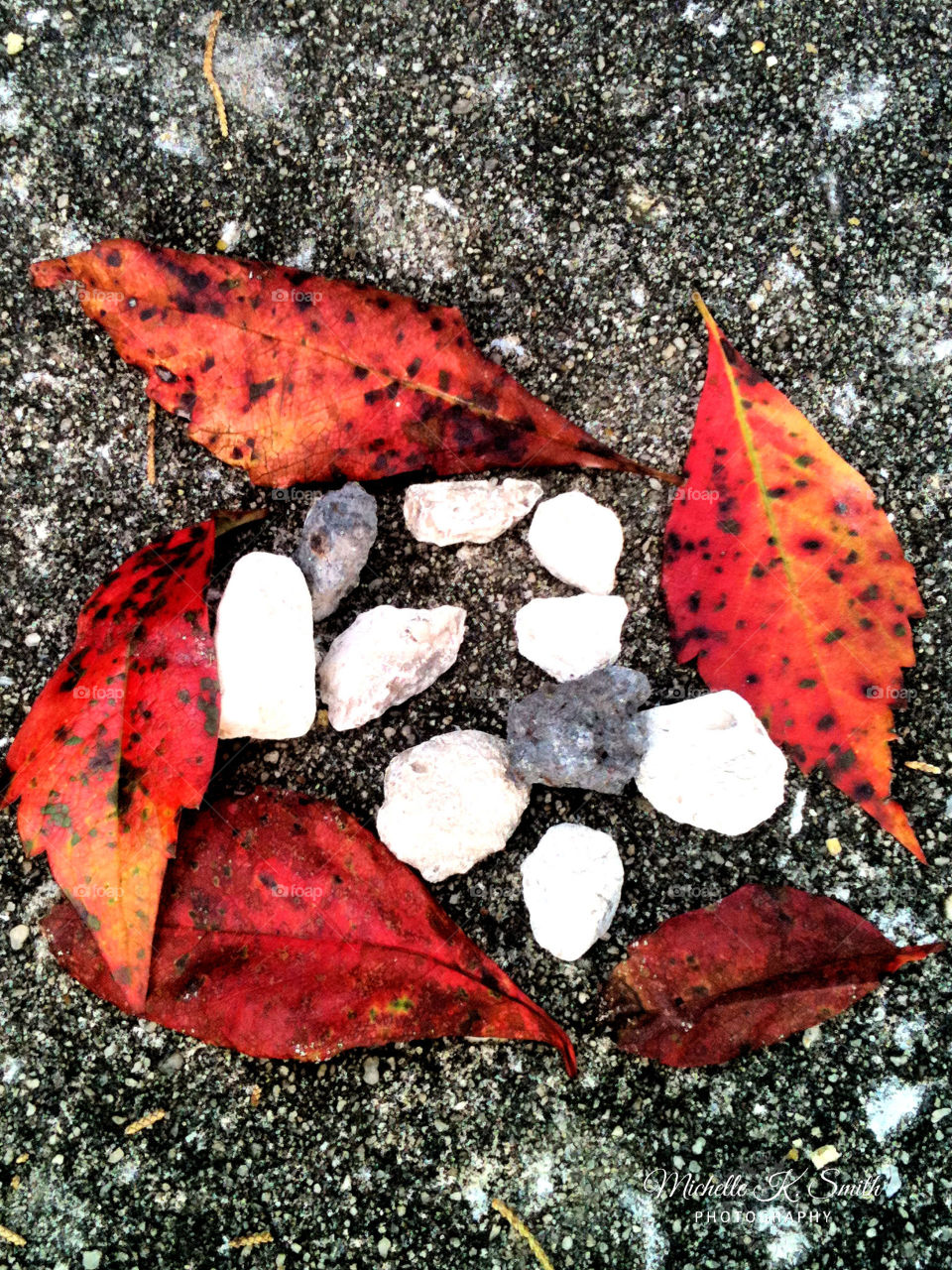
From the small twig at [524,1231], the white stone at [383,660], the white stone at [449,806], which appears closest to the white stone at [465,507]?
the white stone at [383,660]

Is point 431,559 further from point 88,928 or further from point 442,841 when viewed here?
point 88,928

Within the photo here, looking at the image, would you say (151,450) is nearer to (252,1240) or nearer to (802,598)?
(802,598)

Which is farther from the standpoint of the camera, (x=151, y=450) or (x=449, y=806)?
(x=151, y=450)

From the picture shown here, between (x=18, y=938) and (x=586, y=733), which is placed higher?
(x=586, y=733)

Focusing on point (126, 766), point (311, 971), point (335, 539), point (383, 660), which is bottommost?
point (311, 971)

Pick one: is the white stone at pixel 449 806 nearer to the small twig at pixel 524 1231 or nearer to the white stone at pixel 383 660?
the white stone at pixel 383 660

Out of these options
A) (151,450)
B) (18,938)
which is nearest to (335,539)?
(151,450)

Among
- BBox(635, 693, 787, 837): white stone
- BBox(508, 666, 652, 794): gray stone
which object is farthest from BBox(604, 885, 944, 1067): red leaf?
BBox(508, 666, 652, 794): gray stone

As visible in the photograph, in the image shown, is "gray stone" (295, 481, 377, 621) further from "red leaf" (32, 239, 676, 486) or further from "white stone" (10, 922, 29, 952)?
"white stone" (10, 922, 29, 952)
